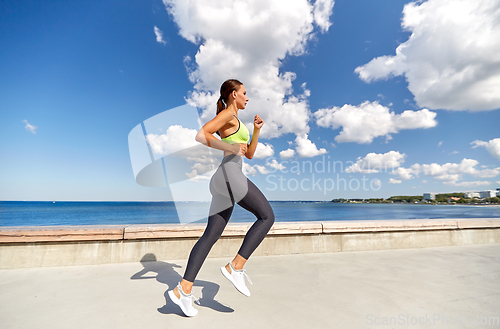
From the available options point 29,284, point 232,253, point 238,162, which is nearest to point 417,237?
point 232,253

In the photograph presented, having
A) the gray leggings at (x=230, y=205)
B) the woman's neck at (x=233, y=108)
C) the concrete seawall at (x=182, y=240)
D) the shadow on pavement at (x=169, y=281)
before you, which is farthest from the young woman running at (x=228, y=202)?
the concrete seawall at (x=182, y=240)

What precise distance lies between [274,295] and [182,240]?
1.68 m

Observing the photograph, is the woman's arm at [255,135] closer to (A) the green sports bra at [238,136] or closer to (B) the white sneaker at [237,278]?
(A) the green sports bra at [238,136]

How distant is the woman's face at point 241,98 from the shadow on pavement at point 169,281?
170 centimetres

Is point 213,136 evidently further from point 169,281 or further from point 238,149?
point 169,281

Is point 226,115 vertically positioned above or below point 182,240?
above

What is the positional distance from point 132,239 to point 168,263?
57cm

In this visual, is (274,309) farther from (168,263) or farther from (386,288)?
(168,263)

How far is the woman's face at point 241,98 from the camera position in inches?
84.0

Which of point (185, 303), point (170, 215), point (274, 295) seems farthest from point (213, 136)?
point (170, 215)

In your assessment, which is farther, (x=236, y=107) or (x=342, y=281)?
(x=342, y=281)

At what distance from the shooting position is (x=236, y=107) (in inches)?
84.4

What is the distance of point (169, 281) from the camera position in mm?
2539

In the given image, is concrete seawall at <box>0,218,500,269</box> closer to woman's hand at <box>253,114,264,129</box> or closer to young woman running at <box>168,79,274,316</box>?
young woman running at <box>168,79,274,316</box>
